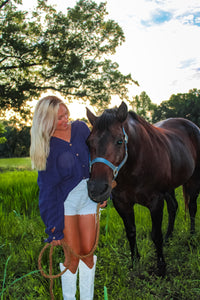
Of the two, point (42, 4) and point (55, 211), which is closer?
point (55, 211)

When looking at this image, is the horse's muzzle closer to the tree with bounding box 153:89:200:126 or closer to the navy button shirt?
the navy button shirt

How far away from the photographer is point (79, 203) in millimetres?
2004

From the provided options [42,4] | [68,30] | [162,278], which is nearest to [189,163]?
[162,278]

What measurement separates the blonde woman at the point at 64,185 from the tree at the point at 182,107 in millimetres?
38739

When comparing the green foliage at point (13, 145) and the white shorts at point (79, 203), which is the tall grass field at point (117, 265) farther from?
the green foliage at point (13, 145)

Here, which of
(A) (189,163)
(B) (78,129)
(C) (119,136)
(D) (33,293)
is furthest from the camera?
(A) (189,163)

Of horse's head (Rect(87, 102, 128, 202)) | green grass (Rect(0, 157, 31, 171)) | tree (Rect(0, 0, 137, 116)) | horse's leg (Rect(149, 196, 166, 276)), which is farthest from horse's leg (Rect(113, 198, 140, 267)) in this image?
green grass (Rect(0, 157, 31, 171))

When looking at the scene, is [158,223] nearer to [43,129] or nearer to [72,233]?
[72,233]

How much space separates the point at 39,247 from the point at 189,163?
2.54m

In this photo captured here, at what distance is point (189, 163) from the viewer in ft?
12.0

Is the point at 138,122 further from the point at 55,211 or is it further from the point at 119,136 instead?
the point at 55,211

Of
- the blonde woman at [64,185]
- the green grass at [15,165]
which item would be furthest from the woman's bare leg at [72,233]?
the green grass at [15,165]

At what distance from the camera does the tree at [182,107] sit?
127ft

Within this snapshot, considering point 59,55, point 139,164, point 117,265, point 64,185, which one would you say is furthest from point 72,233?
point 59,55
